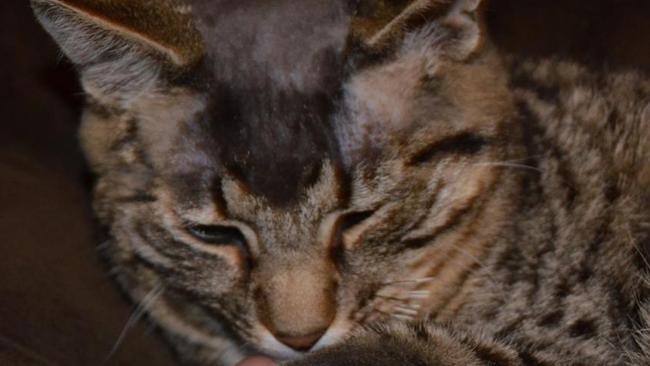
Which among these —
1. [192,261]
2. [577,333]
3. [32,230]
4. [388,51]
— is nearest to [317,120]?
[388,51]

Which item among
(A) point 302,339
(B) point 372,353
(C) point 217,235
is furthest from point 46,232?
(B) point 372,353

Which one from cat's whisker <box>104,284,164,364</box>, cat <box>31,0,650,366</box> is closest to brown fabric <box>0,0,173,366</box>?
cat's whisker <box>104,284,164,364</box>

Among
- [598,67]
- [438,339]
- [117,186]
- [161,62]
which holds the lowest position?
[598,67]

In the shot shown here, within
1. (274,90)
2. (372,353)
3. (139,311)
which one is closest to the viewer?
(372,353)

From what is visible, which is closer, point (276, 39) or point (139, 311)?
point (276, 39)

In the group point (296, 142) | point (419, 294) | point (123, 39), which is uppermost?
point (123, 39)

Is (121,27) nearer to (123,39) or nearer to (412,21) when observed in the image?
(123,39)

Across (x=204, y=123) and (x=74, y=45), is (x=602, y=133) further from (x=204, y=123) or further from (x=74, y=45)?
(x=74, y=45)

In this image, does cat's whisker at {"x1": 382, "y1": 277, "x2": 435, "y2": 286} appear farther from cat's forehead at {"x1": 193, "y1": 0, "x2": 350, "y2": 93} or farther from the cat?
cat's forehead at {"x1": 193, "y1": 0, "x2": 350, "y2": 93}
